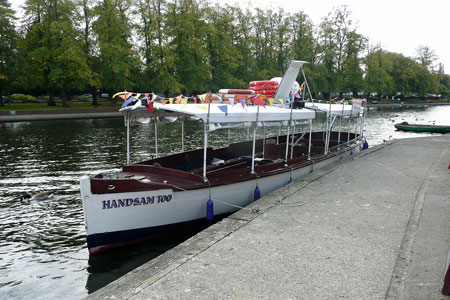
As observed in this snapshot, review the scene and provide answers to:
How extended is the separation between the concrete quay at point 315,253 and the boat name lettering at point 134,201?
1704 mm

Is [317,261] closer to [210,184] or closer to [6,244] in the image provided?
[210,184]

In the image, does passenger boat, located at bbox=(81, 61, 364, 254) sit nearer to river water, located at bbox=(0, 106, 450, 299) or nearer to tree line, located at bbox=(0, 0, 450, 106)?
river water, located at bbox=(0, 106, 450, 299)

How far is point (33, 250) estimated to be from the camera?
9.60 m

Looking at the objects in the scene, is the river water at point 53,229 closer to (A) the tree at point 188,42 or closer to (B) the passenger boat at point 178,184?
(B) the passenger boat at point 178,184

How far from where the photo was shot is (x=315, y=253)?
6895mm

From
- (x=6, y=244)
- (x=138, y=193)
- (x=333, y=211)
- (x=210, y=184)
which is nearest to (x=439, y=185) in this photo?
(x=333, y=211)

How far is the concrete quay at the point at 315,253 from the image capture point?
5633mm

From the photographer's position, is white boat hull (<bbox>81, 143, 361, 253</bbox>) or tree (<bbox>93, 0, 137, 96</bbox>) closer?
white boat hull (<bbox>81, 143, 361, 253</bbox>)

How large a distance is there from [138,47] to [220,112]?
4881cm

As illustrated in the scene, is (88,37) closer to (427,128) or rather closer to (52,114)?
(52,114)

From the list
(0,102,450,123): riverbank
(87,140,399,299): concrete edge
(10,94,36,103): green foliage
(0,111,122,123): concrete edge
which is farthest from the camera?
(10,94,36,103): green foliage

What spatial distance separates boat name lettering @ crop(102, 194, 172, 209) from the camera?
859 centimetres

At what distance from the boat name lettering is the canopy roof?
240 centimetres

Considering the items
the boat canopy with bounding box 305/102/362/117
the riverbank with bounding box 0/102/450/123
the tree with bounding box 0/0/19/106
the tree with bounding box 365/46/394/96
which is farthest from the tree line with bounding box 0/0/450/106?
the boat canopy with bounding box 305/102/362/117
